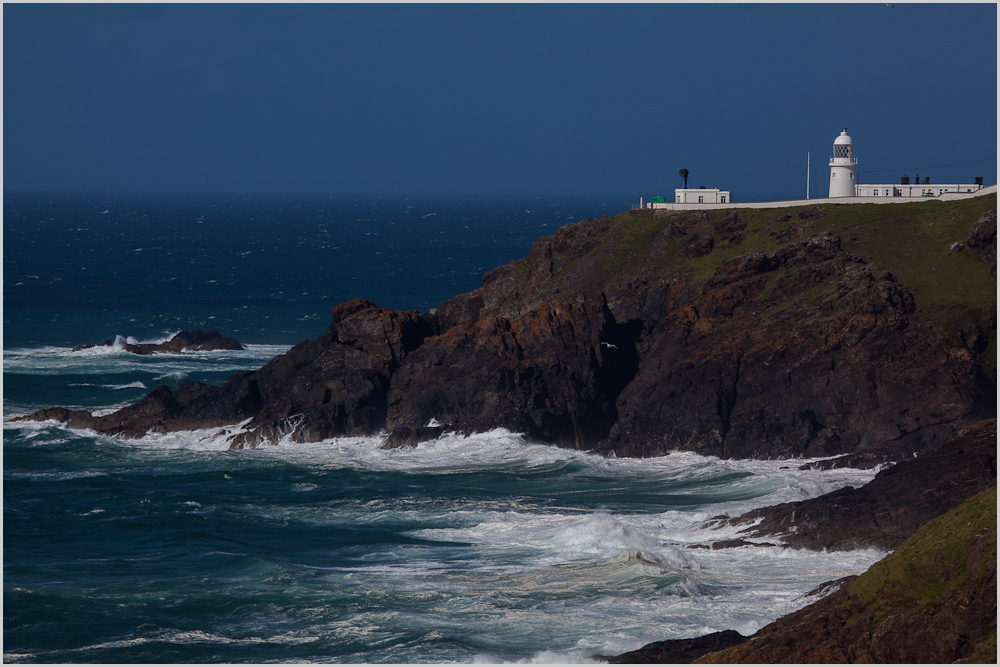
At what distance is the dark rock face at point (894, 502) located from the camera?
38.6 m

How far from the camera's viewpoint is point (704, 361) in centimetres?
5666

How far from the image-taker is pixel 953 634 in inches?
953

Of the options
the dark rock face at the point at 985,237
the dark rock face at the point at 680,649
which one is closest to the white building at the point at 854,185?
the dark rock face at the point at 985,237

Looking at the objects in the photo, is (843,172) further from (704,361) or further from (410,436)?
(410,436)

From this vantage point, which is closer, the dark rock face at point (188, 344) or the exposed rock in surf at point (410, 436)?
the exposed rock in surf at point (410, 436)

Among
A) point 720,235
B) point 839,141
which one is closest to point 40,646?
point 720,235

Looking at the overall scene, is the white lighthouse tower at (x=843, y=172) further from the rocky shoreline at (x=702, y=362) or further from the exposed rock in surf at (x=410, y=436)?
the exposed rock in surf at (x=410, y=436)

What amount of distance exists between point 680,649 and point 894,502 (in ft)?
44.6

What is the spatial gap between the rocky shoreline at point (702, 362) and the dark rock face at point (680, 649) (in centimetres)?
2204

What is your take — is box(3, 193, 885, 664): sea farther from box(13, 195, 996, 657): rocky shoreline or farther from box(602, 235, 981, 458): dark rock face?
box(602, 235, 981, 458): dark rock face

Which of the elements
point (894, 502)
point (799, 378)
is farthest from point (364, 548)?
point (799, 378)

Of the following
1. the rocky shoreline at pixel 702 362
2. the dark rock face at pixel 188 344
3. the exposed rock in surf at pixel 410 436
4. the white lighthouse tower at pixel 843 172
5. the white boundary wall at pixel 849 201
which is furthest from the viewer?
the dark rock face at pixel 188 344

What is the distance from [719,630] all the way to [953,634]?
366 inches

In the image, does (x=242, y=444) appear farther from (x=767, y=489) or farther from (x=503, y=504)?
(x=767, y=489)
